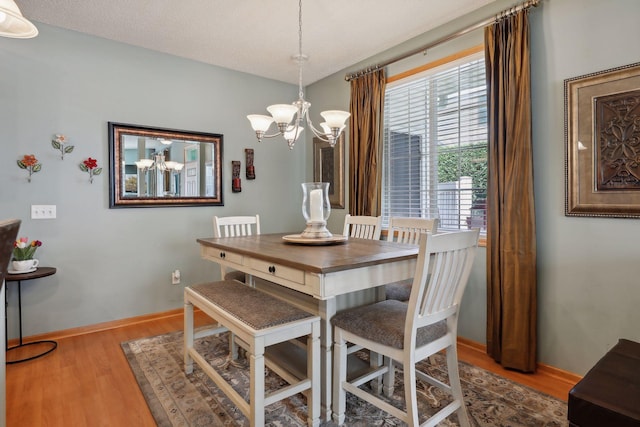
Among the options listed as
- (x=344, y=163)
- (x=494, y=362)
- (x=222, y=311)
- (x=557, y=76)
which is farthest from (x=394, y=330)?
(x=344, y=163)

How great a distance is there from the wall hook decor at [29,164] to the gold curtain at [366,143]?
8.91 ft

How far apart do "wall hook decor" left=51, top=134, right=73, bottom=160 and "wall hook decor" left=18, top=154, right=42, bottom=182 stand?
177 millimetres

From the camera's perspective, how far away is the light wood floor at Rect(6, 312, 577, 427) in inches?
71.6

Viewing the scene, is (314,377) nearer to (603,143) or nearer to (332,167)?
(603,143)

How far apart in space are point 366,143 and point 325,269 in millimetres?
2193

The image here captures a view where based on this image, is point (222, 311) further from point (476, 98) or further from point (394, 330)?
point (476, 98)

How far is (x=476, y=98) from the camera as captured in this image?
2676 mm

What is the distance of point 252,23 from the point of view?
2805 mm

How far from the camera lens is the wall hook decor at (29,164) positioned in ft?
8.83

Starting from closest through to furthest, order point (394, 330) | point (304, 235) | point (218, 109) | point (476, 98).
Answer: point (394, 330), point (304, 235), point (476, 98), point (218, 109)

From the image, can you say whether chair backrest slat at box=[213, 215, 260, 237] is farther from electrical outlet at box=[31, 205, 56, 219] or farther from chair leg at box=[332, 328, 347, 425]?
chair leg at box=[332, 328, 347, 425]

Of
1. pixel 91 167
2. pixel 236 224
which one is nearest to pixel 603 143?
pixel 236 224

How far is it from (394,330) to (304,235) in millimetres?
925

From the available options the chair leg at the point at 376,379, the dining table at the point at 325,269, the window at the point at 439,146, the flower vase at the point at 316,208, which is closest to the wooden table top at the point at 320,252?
the dining table at the point at 325,269
